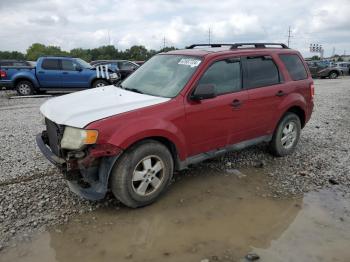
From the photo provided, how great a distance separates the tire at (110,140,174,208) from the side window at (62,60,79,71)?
11651 millimetres

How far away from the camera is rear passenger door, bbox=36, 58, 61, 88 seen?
572 inches

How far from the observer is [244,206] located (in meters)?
4.40

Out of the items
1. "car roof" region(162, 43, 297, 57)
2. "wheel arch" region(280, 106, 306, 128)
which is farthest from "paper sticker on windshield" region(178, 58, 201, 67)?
"wheel arch" region(280, 106, 306, 128)

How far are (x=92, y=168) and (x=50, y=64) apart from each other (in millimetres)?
12014

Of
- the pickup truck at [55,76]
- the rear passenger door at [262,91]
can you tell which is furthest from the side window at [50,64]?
the rear passenger door at [262,91]

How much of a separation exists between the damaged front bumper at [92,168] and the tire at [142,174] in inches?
4.5

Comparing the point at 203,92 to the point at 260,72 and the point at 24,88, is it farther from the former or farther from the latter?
the point at 24,88

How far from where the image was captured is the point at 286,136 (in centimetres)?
606

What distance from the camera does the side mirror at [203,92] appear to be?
4.33 m

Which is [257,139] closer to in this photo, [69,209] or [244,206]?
[244,206]

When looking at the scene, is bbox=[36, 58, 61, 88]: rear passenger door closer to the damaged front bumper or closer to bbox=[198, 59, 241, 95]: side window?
bbox=[198, 59, 241, 95]: side window

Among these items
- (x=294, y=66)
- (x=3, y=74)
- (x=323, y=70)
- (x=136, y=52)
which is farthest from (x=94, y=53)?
(x=294, y=66)

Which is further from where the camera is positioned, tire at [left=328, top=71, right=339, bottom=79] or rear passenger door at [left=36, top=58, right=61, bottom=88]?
tire at [left=328, top=71, right=339, bottom=79]

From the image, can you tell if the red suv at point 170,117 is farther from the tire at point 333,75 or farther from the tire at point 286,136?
the tire at point 333,75
